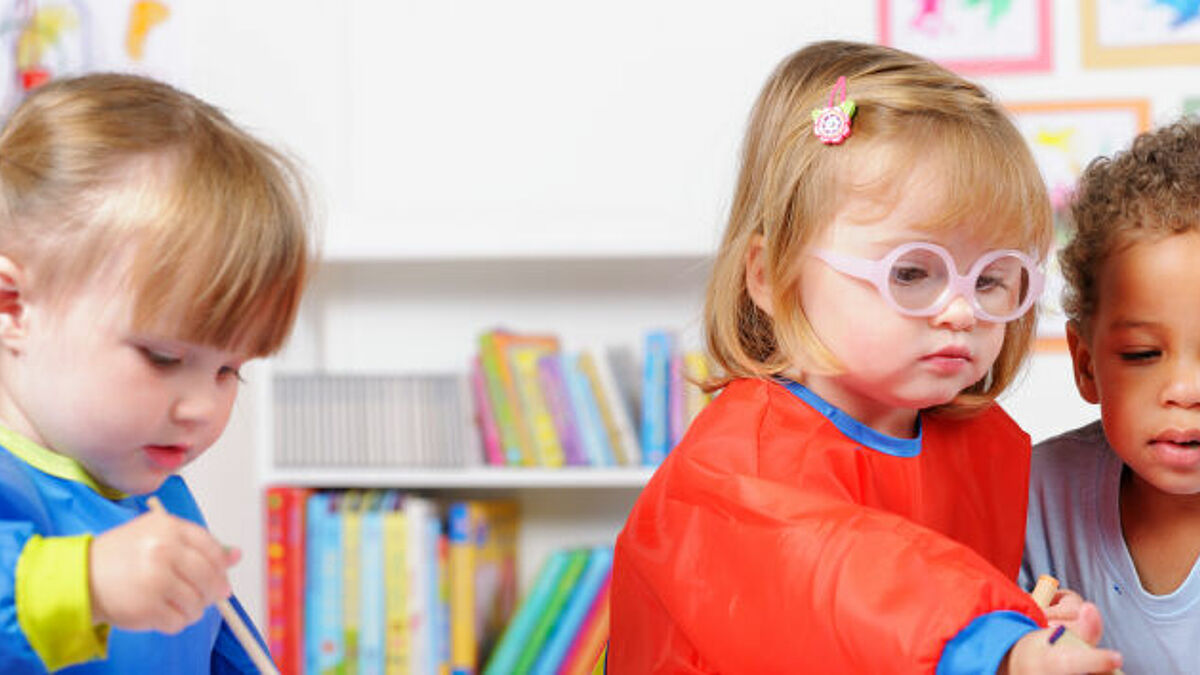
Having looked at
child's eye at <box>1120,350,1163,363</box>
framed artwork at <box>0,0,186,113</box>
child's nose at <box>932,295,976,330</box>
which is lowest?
child's eye at <box>1120,350,1163,363</box>

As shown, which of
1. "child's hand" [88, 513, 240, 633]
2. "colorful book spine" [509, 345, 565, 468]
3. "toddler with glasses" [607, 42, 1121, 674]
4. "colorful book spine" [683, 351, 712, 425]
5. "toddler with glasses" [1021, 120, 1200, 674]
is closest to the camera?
"child's hand" [88, 513, 240, 633]

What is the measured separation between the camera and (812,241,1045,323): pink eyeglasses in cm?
125

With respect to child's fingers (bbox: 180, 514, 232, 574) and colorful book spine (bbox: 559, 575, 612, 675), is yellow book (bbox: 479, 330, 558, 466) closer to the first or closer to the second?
colorful book spine (bbox: 559, 575, 612, 675)

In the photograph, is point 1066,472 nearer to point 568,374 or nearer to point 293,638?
point 568,374

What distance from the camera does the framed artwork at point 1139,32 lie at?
10.1 feet

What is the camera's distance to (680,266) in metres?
3.24

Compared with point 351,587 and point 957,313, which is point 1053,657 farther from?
point 351,587

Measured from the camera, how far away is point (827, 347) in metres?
1.30

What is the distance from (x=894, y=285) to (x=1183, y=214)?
0.36 meters

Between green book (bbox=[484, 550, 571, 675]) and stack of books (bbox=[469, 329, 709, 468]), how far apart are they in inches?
8.3

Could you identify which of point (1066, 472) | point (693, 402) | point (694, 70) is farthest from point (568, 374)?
point (1066, 472)

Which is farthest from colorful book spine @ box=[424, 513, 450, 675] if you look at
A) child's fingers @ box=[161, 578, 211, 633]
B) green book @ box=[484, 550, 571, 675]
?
child's fingers @ box=[161, 578, 211, 633]

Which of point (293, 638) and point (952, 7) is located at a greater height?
point (952, 7)

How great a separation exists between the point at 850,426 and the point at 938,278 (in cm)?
15
